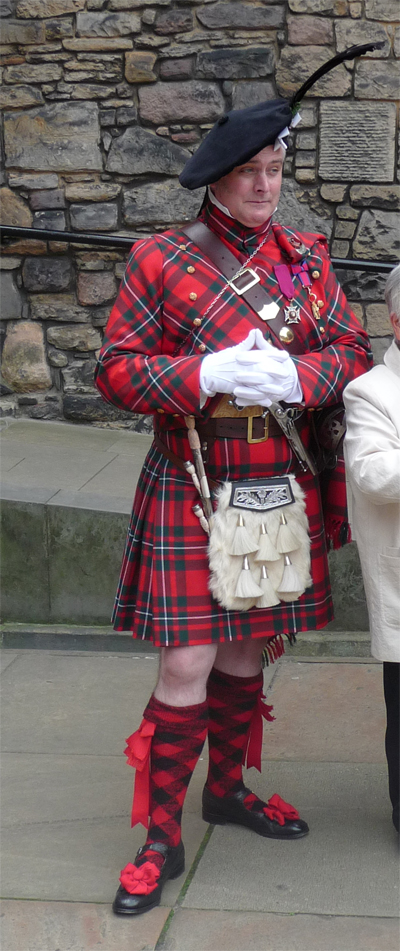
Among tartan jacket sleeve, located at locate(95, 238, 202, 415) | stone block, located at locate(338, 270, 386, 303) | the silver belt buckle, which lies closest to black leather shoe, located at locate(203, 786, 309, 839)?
tartan jacket sleeve, located at locate(95, 238, 202, 415)

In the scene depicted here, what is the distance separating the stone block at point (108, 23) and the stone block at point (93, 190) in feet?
2.28

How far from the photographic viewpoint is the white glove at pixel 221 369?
214 cm

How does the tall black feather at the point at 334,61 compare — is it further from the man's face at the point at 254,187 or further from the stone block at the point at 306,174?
the stone block at the point at 306,174

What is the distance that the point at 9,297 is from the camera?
517 centimetres

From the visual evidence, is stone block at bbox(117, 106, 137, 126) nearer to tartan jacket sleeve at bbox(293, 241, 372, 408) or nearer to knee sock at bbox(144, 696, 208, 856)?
tartan jacket sleeve at bbox(293, 241, 372, 408)

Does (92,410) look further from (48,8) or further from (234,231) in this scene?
(234,231)

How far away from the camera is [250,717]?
2.59 meters

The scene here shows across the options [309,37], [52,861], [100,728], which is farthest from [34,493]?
[309,37]

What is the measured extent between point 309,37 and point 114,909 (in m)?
3.99

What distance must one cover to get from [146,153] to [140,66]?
1.31 feet

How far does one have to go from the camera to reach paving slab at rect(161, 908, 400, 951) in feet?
7.04

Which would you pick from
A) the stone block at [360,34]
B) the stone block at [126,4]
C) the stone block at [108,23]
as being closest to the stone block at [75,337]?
the stone block at [108,23]

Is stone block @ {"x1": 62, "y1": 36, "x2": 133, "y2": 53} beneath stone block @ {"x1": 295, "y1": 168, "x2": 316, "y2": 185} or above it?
above

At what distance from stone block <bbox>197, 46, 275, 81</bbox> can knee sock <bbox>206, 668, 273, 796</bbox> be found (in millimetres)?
3287
